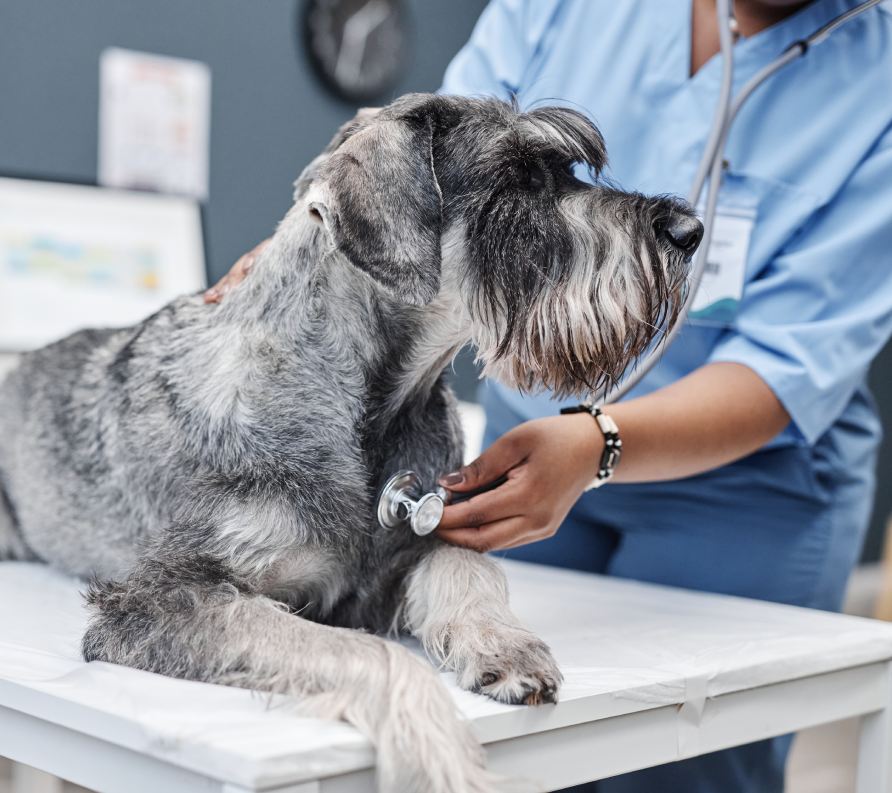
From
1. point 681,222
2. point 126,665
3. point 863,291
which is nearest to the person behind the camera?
point 126,665

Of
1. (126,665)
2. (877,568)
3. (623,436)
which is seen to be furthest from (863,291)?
(877,568)

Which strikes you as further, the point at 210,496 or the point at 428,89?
the point at 428,89

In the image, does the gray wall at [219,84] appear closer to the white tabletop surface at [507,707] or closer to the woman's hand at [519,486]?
the white tabletop surface at [507,707]

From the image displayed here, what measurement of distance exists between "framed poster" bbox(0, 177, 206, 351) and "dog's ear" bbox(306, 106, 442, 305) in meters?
2.30

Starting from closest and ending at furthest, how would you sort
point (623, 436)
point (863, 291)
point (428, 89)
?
point (623, 436) < point (863, 291) < point (428, 89)

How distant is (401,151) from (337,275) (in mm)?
186

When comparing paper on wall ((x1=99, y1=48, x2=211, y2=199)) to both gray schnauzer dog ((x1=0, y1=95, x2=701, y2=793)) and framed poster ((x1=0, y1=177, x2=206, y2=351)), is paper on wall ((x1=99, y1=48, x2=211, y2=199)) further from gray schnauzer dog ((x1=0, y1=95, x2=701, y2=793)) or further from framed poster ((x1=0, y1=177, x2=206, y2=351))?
gray schnauzer dog ((x1=0, y1=95, x2=701, y2=793))

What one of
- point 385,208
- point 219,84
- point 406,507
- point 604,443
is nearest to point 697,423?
point 604,443

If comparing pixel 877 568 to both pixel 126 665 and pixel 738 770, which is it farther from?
pixel 126 665

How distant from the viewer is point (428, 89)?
15.9 feet

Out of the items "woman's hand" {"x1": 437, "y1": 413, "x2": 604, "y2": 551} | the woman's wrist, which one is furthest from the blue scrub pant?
"woman's hand" {"x1": 437, "y1": 413, "x2": 604, "y2": 551}

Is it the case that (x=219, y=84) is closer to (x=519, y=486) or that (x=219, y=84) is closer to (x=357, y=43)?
(x=357, y=43)

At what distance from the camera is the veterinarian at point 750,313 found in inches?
71.4

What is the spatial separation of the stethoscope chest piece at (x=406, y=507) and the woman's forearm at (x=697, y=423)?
0.36 metres
